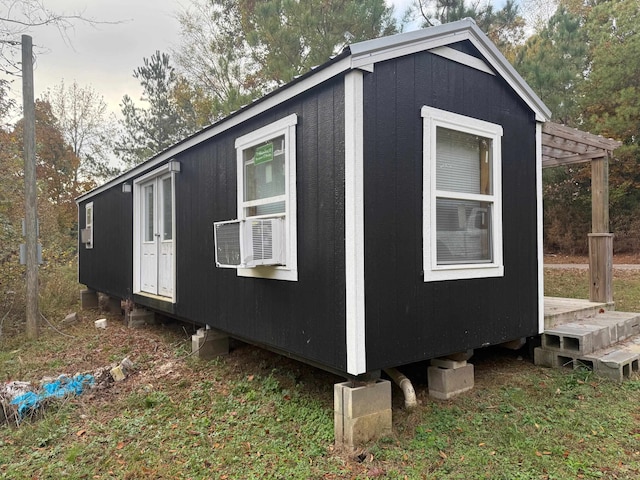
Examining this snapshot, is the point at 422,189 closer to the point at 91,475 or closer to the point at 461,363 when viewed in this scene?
the point at 461,363

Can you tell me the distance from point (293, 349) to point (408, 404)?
97 cm

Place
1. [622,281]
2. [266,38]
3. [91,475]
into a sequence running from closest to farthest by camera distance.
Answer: [91,475]
[622,281]
[266,38]

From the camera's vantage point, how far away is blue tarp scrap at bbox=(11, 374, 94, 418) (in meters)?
3.59

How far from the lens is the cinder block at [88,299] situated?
962 centimetres

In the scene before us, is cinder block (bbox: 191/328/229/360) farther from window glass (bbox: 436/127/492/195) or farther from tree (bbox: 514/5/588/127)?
tree (bbox: 514/5/588/127)

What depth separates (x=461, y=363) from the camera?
3.64 m

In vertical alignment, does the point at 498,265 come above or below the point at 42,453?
above

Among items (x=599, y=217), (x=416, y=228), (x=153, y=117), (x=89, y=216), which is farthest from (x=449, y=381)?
(x=153, y=117)

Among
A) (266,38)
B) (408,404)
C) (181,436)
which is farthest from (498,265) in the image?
(266,38)

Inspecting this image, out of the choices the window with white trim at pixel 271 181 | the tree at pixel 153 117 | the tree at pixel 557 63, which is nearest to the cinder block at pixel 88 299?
the window with white trim at pixel 271 181

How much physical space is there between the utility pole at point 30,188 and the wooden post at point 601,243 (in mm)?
7814

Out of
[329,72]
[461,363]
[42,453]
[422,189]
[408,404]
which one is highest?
[329,72]

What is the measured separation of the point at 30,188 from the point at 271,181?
4.79 metres

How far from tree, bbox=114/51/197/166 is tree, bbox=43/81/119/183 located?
2.54ft
